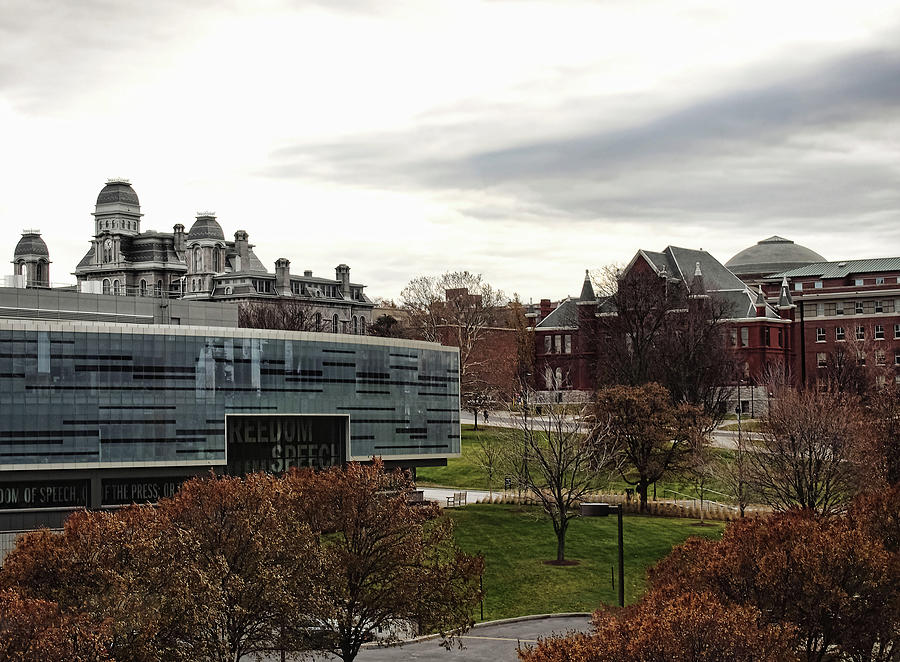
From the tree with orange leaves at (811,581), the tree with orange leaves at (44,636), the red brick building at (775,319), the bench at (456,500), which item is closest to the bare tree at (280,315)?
the red brick building at (775,319)

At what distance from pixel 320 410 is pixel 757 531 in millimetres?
45525

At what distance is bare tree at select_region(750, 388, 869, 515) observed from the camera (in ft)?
200

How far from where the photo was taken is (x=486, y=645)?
156 ft

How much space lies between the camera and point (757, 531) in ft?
106

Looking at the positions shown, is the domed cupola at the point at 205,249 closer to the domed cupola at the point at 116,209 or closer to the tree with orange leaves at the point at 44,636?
the domed cupola at the point at 116,209

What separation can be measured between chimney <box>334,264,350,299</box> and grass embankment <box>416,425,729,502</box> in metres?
73.5

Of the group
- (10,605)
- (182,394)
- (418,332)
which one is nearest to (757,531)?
(10,605)

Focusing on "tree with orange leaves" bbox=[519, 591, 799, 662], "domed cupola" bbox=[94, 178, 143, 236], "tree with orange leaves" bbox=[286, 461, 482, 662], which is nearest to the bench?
"tree with orange leaves" bbox=[286, 461, 482, 662]

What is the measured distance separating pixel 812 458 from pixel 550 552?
1550cm

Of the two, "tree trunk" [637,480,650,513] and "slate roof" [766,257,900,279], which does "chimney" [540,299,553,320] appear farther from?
"tree trunk" [637,480,650,513]

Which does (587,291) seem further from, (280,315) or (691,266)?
(280,315)

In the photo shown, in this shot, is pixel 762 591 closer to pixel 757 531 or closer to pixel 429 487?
pixel 757 531

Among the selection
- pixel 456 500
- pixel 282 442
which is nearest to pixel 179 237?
pixel 282 442

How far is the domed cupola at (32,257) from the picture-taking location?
163000 mm
